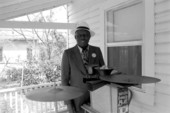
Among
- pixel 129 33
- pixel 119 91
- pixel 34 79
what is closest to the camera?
pixel 119 91

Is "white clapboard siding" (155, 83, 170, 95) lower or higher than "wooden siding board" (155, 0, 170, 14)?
lower

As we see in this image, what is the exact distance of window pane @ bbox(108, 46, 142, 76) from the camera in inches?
92.9

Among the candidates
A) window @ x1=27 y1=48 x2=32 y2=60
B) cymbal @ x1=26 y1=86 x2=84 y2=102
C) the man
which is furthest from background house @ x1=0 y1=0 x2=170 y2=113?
window @ x1=27 y1=48 x2=32 y2=60

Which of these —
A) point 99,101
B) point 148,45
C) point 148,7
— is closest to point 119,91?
point 99,101

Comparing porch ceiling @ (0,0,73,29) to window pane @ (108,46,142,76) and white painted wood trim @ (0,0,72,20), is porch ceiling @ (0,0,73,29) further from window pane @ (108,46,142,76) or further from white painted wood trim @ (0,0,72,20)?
window pane @ (108,46,142,76)

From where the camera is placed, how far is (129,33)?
2.53 metres

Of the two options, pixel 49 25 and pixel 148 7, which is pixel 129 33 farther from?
pixel 49 25

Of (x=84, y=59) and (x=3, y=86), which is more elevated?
(x=84, y=59)

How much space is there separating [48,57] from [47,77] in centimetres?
109

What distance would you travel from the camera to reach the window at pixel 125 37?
2.33 meters

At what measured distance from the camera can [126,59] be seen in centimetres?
259

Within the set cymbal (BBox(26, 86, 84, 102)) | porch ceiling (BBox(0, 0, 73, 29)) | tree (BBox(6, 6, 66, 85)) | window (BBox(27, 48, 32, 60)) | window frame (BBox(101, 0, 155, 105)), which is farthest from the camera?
window (BBox(27, 48, 32, 60))

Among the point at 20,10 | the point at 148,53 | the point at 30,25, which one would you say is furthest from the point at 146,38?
the point at 20,10

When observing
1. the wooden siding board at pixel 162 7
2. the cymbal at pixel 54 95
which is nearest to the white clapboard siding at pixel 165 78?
the wooden siding board at pixel 162 7
